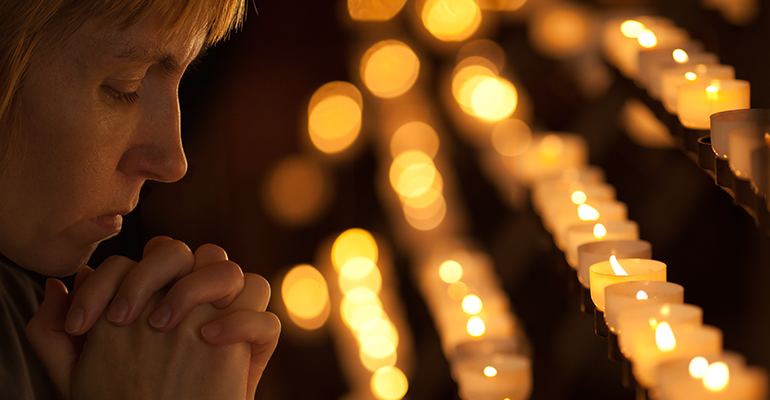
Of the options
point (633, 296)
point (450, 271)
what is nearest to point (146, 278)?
point (633, 296)

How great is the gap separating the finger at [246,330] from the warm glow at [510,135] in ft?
2.89

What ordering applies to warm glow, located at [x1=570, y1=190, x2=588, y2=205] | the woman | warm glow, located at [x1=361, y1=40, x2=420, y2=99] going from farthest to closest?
warm glow, located at [x1=361, y1=40, x2=420, y2=99], warm glow, located at [x1=570, y1=190, x2=588, y2=205], the woman

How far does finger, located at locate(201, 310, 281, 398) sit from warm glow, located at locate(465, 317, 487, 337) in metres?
0.40

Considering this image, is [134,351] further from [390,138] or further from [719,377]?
[390,138]

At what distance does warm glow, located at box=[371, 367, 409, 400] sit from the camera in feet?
4.15

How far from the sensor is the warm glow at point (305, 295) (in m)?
1.76

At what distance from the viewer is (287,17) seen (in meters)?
1.92

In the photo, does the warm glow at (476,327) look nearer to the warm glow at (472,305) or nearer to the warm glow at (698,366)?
the warm glow at (472,305)

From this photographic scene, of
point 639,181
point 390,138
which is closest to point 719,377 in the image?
point 639,181

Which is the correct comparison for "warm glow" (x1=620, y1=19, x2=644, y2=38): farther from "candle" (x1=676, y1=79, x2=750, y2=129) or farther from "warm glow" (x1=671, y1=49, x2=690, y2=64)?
"candle" (x1=676, y1=79, x2=750, y2=129)

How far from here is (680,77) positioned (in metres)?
0.69

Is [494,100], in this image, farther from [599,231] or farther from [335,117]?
[599,231]

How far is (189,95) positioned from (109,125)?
3.71 feet

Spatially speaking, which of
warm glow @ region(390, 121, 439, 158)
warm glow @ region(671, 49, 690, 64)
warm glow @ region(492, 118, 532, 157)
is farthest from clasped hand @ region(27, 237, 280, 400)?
warm glow @ region(390, 121, 439, 158)
